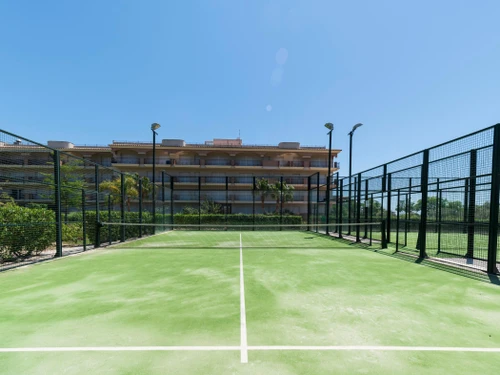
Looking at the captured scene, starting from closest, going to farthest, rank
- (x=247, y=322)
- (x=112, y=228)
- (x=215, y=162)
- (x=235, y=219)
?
1. (x=247, y=322)
2. (x=112, y=228)
3. (x=235, y=219)
4. (x=215, y=162)

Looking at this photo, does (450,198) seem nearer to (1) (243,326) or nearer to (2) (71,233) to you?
(1) (243,326)

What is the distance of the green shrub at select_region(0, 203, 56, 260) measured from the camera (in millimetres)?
8195

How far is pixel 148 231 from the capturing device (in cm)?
1717

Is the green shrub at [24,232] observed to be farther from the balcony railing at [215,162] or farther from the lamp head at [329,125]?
the balcony railing at [215,162]

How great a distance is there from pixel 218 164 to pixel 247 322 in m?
46.5

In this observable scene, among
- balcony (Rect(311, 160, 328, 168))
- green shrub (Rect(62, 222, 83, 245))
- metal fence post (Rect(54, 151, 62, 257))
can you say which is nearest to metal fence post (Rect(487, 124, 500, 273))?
metal fence post (Rect(54, 151, 62, 257))

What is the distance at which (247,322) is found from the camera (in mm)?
3734

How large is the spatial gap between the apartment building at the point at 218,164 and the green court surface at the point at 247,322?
38726mm

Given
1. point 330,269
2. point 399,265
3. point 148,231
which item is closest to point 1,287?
point 330,269

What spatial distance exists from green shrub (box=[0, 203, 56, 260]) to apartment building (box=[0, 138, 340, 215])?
34.9m

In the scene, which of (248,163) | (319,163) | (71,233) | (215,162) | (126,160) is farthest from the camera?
(319,163)

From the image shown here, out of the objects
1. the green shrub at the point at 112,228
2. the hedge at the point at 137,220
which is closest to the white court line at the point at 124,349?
the green shrub at the point at 112,228

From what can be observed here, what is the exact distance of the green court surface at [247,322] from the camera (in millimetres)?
2795

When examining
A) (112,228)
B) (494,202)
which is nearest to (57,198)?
(112,228)
